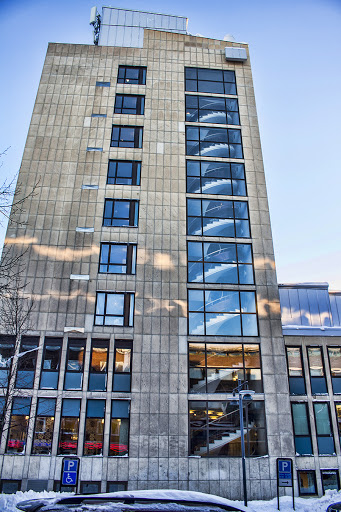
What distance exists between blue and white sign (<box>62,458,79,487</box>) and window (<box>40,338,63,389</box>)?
6.47 meters

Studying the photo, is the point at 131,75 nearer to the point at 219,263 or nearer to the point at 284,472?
the point at 219,263

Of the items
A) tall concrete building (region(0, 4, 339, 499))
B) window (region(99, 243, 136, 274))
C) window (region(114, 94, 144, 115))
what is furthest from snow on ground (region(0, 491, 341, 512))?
window (region(114, 94, 144, 115))

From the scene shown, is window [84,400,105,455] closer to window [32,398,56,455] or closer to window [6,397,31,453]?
window [32,398,56,455]

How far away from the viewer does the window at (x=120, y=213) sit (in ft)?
97.3

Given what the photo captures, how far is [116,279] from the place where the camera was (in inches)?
1089

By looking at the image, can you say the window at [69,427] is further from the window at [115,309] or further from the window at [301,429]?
the window at [301,429]

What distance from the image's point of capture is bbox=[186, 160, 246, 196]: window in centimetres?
3141

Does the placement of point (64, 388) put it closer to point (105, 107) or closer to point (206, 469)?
point (206, 469)

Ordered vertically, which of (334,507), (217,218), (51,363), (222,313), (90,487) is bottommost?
(334,507)

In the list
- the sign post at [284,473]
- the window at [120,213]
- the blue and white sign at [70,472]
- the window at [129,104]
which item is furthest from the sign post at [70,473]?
the window at [129,104]

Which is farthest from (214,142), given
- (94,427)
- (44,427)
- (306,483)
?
(306,483)

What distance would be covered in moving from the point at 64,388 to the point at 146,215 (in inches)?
512

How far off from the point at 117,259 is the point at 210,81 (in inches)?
754

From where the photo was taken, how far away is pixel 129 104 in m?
34.5
